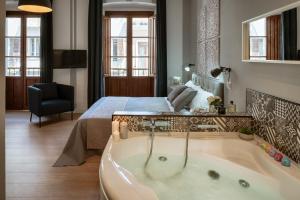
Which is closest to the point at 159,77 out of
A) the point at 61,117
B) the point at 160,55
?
the point at 160,55

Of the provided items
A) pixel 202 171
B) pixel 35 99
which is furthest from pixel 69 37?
→ pixel 202 171

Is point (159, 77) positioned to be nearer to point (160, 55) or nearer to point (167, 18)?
point (160, 55)

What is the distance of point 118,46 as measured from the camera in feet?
22.7

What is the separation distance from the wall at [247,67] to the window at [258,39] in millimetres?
75

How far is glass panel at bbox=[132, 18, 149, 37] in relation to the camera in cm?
690

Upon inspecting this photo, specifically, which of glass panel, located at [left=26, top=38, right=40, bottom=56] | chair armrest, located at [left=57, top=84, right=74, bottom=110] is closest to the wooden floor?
chair armrest, located at [left=57, top=84, right=74, bottom=110]

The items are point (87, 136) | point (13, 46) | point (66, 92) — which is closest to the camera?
point (87, 136)

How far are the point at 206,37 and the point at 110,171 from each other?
3312mm

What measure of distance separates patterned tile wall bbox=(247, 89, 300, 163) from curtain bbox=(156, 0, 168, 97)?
3998mm

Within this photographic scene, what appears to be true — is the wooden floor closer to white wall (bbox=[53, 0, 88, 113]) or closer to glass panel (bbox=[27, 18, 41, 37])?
white wall (bbox=[53, 0, 88, 113])

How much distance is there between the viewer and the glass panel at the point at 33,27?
22.2 ft

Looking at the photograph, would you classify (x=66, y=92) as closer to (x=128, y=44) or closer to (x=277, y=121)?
(x=128, y=44)

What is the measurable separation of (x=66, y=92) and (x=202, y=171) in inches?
175

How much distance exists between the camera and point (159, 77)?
6613mm
